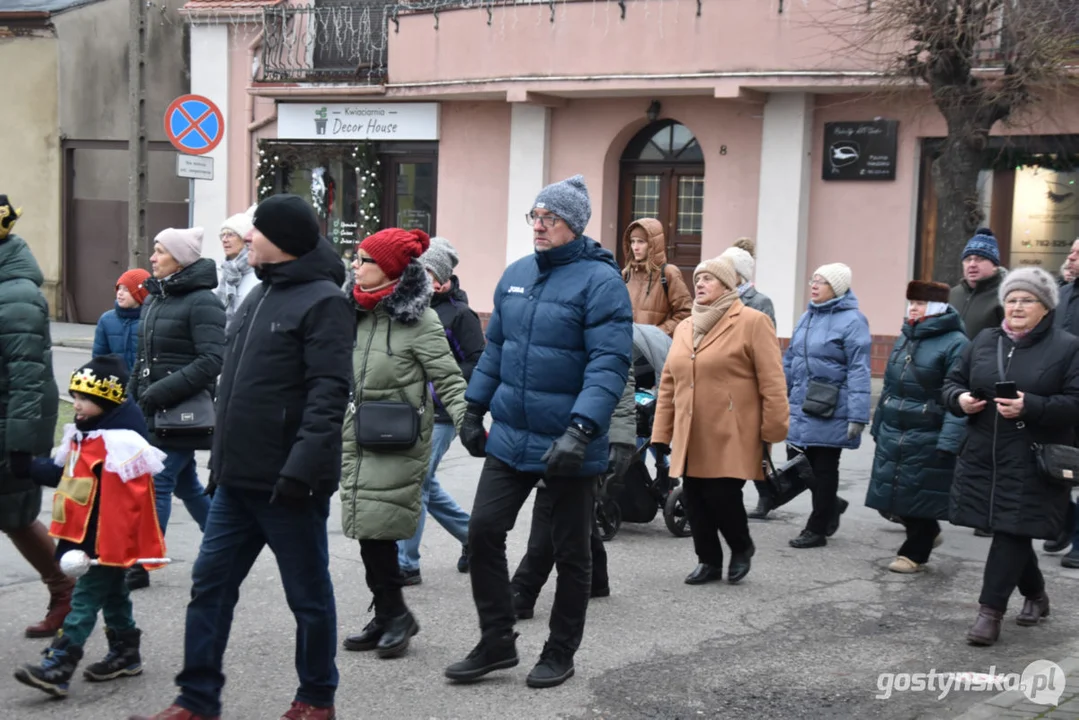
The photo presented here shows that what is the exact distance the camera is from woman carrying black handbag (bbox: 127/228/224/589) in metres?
7.12

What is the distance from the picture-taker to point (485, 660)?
224 inches

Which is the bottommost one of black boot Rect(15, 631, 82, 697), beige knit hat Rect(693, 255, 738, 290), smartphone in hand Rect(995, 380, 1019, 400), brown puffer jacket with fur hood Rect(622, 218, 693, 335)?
black boot Rect(15, 631, 82, 697)

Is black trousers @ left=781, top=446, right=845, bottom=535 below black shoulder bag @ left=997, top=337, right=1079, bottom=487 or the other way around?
below

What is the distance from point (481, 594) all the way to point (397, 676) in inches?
20.1

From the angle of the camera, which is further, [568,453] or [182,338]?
[182,338]

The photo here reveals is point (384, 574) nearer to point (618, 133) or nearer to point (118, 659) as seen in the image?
point (118, 659)

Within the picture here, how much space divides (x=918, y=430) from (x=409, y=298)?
134 inches

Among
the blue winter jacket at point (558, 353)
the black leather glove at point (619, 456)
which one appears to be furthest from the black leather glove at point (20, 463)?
the black leather glove at point (619, 456)

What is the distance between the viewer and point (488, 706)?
5.41 meters

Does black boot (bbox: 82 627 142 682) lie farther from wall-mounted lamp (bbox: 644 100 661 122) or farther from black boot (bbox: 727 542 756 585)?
wall-mounted lamp (bbox: 644 100 661 122)

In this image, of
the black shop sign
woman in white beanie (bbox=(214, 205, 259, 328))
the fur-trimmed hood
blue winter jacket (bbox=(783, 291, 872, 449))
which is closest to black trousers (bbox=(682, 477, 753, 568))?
blue winter jacket (bbox=(783, 291, 872, 449))

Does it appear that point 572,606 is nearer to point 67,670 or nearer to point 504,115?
point 67,670

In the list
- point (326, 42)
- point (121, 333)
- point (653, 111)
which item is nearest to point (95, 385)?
point (121, 333)

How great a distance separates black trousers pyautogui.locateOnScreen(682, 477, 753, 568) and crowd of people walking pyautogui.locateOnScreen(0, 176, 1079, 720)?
0.7 inches
